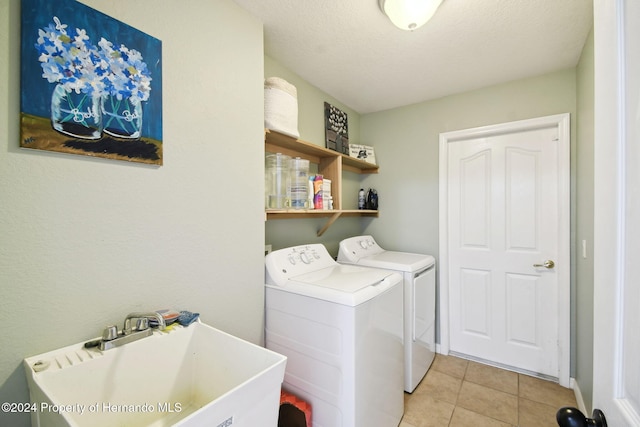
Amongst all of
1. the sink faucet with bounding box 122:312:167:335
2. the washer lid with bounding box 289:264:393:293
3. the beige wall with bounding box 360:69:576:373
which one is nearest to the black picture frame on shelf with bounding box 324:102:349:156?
the beige wall with bounding box 360:69:576:373

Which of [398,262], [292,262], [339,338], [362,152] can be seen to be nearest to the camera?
[339,338]

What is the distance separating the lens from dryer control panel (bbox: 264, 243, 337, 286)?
5.16 ft

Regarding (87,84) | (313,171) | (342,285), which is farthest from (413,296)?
(87,84)

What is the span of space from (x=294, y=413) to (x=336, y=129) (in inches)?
84.2

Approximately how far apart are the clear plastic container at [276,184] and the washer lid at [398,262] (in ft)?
2.80

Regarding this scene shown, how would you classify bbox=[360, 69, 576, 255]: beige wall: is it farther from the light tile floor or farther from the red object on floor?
the red object on floor

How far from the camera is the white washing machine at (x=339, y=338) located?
1278 mm

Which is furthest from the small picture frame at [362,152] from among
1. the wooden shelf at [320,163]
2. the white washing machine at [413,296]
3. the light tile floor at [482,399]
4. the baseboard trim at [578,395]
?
the baseboard trim at [578,395]

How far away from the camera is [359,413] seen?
1.29 meters

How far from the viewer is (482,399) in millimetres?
1910

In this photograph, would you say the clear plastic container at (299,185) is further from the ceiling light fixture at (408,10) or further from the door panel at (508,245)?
the door panel at (508,245)

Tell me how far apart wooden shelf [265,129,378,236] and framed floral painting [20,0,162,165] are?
66 cm

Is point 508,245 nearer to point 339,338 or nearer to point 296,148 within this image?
point 339,338
